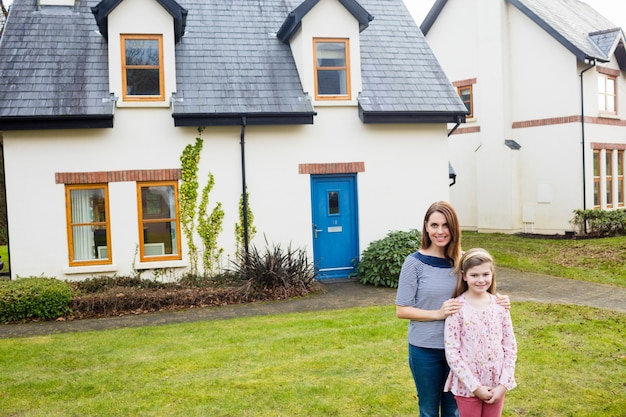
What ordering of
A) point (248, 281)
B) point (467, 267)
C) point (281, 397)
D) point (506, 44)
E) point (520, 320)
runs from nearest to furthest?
1. point (467, 267)
2. point (281, 397)
3. point (520, 320)
4. point (248, 281)
5. point (506, 44)

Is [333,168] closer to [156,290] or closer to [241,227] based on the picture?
[241,227]

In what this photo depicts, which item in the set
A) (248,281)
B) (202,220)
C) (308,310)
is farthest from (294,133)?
(308,310)

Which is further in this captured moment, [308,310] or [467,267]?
[308,310]

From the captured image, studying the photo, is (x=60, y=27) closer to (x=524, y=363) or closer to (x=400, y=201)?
(x=400, y=201)

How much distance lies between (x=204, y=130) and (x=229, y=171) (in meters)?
1.04

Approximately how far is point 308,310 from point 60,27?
8689 millimetres

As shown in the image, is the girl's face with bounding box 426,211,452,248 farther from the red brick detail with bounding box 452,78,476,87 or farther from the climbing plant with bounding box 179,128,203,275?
the red brick detail with bounding box 452,78,476,87

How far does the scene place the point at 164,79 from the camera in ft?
42.8

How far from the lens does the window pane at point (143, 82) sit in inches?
513

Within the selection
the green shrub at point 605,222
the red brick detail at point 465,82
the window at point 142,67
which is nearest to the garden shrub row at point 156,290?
the window at point 142,67

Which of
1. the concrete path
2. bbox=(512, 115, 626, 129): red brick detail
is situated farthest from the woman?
bbox=(512, 115, 626, 129): red brick detail

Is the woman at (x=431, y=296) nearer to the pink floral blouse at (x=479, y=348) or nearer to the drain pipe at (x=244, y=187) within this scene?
the pink floral blouse at (x=479, y=348)

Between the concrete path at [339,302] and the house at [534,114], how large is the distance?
297 inches

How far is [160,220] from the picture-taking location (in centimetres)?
1309
